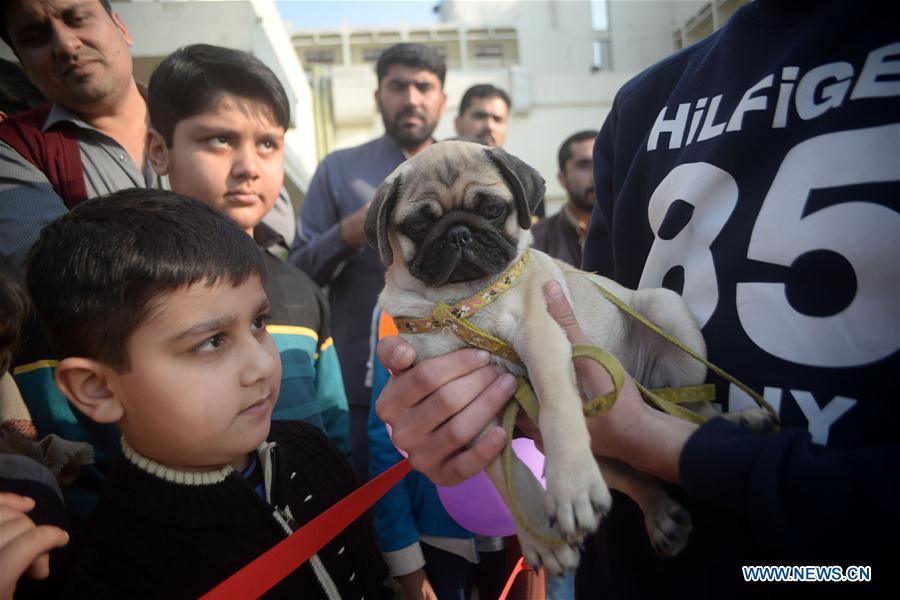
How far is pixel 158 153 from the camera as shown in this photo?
2428 millimetres

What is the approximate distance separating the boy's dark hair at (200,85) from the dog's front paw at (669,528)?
2.39 m

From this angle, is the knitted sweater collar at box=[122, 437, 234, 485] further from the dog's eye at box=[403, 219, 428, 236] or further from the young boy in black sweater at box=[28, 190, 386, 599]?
the dog's eye at box=[403, 219, 428, 236]

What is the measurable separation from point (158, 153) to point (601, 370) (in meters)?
2.22

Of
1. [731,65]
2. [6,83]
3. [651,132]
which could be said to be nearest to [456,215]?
[651,132]

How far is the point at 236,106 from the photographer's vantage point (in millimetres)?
2426

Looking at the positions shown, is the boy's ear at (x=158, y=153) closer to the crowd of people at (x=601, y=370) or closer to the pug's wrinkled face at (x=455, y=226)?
the crowd of people at (x=601, y=370)

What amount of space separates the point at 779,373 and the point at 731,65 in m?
0.90

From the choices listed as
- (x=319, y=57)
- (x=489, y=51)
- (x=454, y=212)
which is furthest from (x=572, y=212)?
(x=319, y=57)

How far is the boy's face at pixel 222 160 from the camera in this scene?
91.9 inches

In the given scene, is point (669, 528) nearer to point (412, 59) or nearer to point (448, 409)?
point (448, 409)

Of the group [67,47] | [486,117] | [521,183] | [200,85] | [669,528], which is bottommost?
→ [669,528]

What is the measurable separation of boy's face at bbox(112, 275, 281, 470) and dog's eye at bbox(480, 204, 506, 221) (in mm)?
855

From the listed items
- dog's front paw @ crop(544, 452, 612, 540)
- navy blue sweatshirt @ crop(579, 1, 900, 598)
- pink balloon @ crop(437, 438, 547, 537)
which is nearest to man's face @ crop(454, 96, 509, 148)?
navy blue sweatshirt @ crop(579, 1, 900, 598)

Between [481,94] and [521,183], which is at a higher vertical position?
[481,94]
